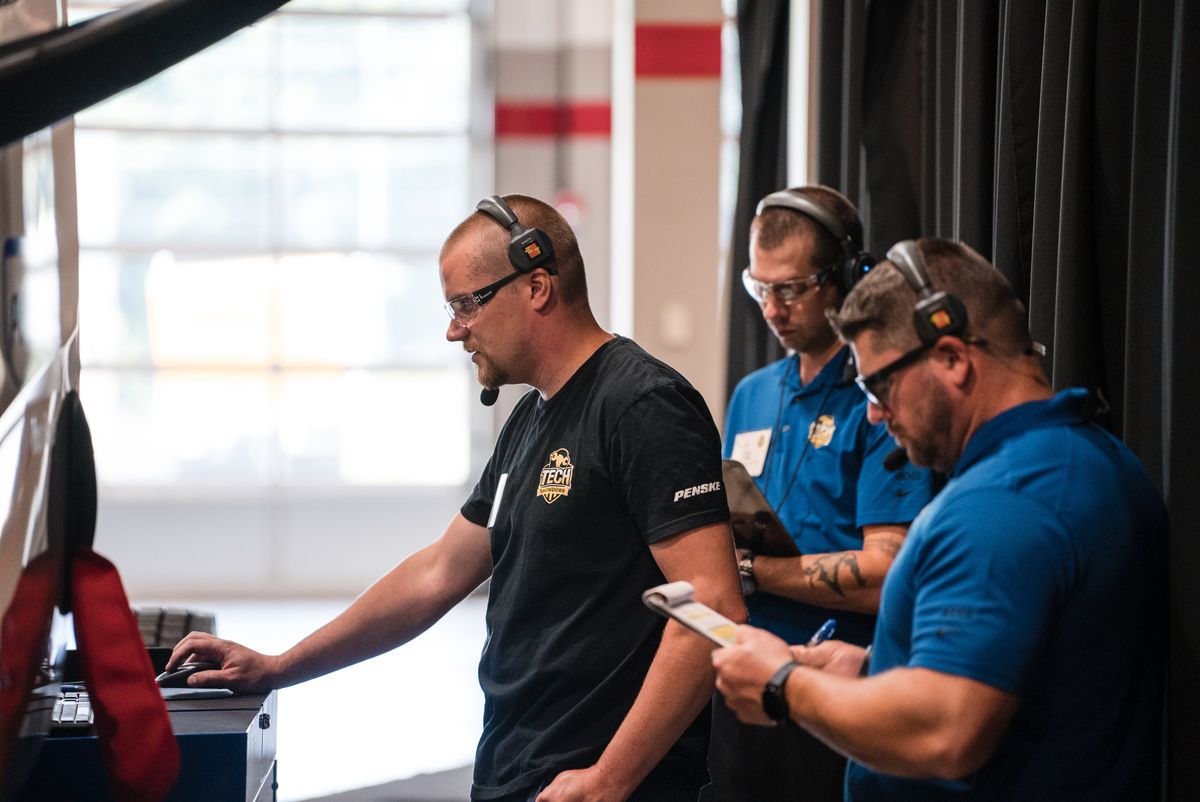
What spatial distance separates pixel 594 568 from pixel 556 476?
15 cm

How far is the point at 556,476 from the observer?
5.94 feet

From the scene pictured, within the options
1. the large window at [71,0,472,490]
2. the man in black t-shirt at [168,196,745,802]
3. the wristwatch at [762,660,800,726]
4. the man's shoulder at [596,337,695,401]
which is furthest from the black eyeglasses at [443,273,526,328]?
the large window at [71,0,472,490]

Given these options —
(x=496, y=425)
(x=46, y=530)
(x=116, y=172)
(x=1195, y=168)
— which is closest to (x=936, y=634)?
(x=1195, y=168)

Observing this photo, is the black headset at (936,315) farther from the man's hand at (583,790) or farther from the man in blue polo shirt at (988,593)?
the man's hand at (583,790)

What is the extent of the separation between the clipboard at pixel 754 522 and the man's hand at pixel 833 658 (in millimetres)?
624

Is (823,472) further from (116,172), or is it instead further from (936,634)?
(116,172)

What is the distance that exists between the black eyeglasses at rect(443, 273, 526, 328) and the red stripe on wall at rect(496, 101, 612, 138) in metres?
5.20

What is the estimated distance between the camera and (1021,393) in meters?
1.39

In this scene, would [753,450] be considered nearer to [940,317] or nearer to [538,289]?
[538,289]

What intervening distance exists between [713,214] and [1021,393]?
5.12 meters

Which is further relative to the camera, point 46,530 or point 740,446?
point 740,446

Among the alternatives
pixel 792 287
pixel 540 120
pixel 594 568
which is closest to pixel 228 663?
pixel 594 568

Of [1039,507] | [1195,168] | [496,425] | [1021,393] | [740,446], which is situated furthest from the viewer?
[496,425]

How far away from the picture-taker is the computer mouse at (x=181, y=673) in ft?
6.00
